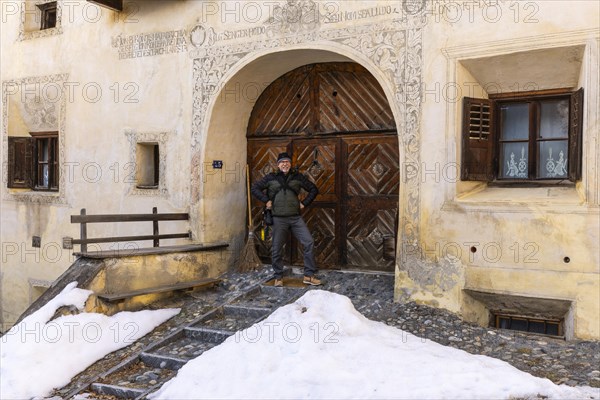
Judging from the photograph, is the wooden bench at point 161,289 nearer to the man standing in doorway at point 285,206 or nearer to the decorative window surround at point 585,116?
the man standing in doorway at point 285,206

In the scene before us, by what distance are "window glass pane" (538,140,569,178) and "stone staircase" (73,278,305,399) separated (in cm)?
336

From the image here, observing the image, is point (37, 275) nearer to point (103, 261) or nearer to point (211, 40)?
point (103, 261)

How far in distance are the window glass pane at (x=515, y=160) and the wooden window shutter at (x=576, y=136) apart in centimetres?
68

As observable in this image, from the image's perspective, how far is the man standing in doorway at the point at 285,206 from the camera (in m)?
8.43

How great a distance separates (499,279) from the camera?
7.13m

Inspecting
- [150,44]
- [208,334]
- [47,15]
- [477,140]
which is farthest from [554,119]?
[47,15]

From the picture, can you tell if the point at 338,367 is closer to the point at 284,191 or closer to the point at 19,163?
the point at 284,191

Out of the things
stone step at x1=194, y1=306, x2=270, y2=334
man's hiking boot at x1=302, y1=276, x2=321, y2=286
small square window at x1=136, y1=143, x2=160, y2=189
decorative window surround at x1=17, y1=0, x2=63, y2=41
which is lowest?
stone step at x1=194, y1=306, x2=270, y2=334

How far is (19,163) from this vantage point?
38.9 feet

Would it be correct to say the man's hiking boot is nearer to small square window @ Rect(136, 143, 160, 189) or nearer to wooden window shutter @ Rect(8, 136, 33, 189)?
small square window @ Rect(136, 143, 160, 189)

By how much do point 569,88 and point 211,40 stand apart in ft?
16.3

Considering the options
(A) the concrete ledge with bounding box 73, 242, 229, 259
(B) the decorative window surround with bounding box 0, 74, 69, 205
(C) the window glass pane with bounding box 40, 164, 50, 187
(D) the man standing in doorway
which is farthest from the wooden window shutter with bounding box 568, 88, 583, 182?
(C) the window glass pane with bounding box 40, 164, 50, 187

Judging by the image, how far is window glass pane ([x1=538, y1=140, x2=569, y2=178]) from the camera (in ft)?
24.4

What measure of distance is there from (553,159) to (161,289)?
17.2ft
